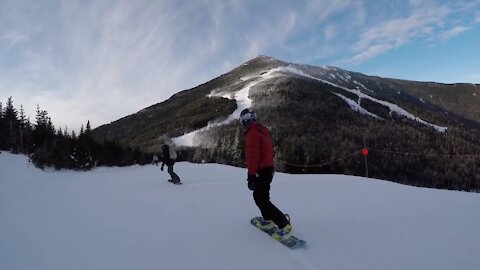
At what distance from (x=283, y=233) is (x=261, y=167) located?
41.9 inches

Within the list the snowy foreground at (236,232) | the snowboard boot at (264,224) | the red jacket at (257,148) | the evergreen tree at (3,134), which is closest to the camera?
the snowy foreground at (236,232)

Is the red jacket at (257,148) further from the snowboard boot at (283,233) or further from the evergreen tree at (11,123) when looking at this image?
the evergreen tree at (11,123)

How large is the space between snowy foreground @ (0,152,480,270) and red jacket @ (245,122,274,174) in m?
1.18

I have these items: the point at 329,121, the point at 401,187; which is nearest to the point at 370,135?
the point at 329,121

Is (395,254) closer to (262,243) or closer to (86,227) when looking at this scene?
(262,243)

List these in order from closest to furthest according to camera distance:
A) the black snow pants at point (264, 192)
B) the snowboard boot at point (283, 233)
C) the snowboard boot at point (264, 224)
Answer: the snowboard boot at point (283, 233) → the black snow pants at point (264, 192) → the snowboard boot at point (264, 224)

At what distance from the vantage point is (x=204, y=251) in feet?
16.2

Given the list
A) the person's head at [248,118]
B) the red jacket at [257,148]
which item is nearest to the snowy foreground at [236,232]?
the red jacket at [257,148]

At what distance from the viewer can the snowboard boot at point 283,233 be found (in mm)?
5309

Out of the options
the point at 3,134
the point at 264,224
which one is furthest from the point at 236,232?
the point at 3,134

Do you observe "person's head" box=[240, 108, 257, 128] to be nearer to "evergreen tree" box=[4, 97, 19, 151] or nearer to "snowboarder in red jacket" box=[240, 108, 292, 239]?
"snowboarder in red jacket" box=[240, 108, 292, 239]

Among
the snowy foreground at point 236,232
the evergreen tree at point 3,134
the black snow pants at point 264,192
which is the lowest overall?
the snowy foreground at point 236,232

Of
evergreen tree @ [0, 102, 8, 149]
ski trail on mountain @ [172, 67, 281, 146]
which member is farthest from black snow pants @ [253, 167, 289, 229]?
ski trail on mountain @ [172, 67, 281, 146]

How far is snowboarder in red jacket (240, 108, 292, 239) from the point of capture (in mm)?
5465
